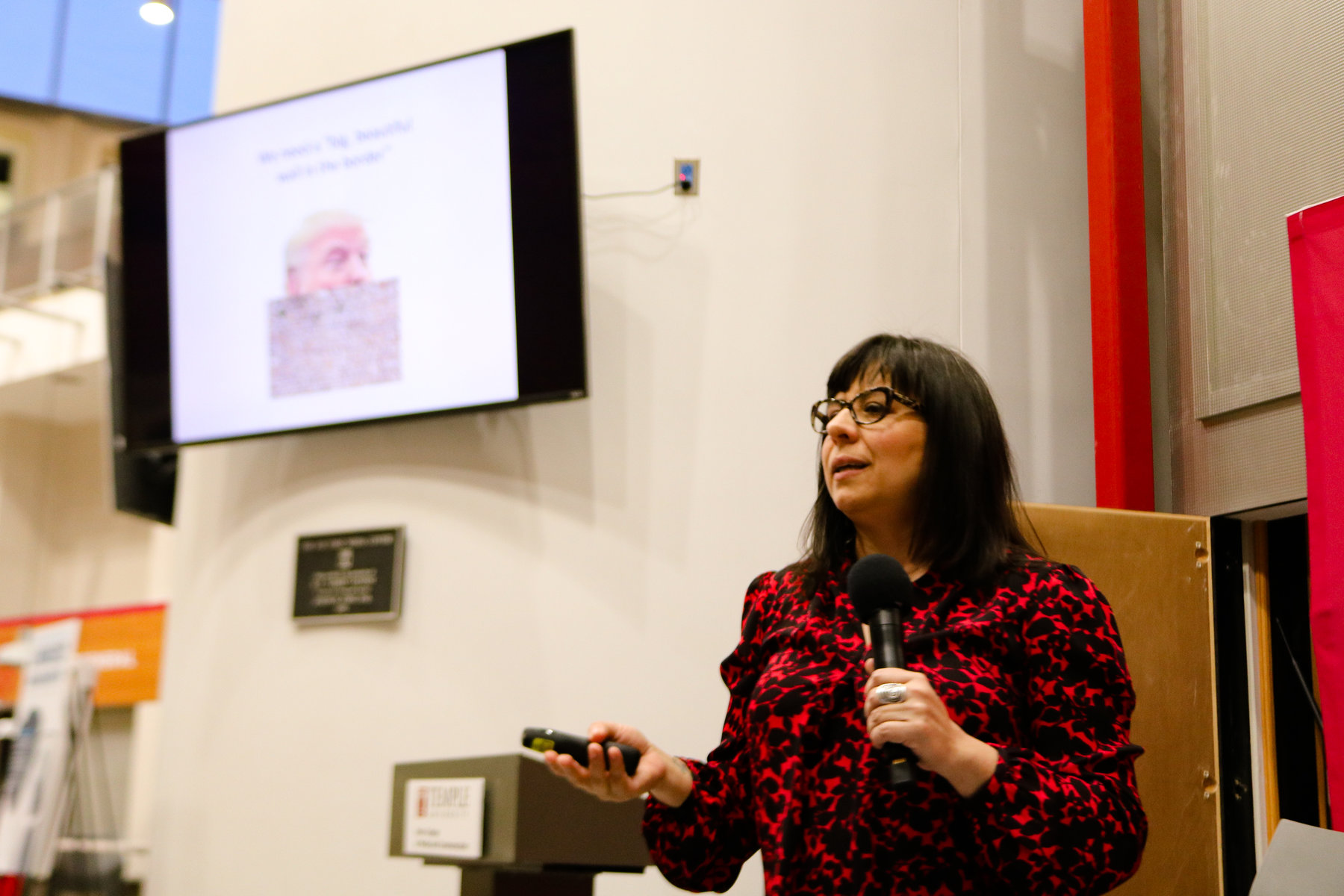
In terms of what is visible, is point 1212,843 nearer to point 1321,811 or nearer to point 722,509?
point 1321,811

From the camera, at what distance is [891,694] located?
1.20 m

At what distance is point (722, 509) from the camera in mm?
2812

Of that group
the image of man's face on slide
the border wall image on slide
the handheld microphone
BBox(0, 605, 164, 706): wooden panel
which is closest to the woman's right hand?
the handheld microphone

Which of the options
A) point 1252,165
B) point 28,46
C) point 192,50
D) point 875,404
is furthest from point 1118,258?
point 28,46

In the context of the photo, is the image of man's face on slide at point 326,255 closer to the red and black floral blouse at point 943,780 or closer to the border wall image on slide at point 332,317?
the border wall image on slide at point 332,317

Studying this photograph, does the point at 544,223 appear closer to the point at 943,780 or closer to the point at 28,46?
the point at 943,780

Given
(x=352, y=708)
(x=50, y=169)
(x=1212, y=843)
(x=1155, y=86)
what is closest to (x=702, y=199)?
(x=1155, y=86)

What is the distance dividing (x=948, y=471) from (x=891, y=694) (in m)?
0.48

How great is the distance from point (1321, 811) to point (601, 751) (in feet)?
5.74

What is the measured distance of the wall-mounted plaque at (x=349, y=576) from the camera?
3031mm

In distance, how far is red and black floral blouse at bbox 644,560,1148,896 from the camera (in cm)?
129

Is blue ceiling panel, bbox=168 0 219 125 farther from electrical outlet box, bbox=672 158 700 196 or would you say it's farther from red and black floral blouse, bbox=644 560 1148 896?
red and black floral blouse, bbox=644 560 1148 896

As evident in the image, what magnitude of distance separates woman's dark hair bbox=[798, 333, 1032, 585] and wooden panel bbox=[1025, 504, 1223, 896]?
711mm

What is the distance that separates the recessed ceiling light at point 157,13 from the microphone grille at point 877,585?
743 centimetres
